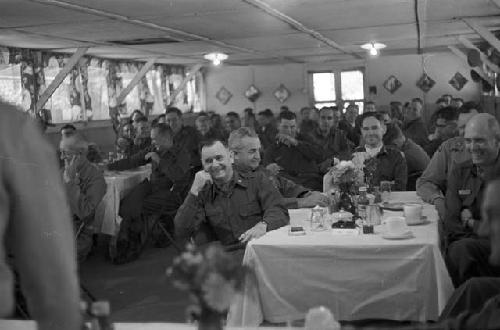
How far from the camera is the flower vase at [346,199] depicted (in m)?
4.63

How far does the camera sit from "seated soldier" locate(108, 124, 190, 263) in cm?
764

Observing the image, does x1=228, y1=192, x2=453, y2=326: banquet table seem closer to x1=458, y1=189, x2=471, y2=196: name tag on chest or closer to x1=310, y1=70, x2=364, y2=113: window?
x1=458, y1=189, x2=471, y2=196: name tag on chest

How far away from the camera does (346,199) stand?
15.3 ft

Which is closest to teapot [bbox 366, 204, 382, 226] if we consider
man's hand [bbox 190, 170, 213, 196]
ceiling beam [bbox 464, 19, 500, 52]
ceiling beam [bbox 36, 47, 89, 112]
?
man's hand [bbox 190, 170, 213, 196]

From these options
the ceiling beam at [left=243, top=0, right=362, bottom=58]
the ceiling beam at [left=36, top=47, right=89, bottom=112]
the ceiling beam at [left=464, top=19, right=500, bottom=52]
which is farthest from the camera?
the ceiling beam at [left=36, top=47, right=89, bottom=112]

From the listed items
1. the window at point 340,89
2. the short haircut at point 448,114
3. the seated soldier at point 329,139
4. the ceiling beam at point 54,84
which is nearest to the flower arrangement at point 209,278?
the seated soldier at point 329,139

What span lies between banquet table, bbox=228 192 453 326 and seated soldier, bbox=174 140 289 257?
0.34 m

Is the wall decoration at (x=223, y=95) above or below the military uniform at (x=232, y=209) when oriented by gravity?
A: above

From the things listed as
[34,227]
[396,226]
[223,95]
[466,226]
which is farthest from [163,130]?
[223,95]

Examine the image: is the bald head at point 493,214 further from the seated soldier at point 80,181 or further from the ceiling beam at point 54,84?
the ceiling beam at point 54,84

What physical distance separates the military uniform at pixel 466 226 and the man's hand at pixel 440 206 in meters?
0.10

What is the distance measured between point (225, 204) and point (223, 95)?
1483 centimetres

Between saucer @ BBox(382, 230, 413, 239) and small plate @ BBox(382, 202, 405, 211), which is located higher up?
small plate @ BBox(382, 202, 405, 211)

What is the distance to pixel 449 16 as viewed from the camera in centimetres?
925
